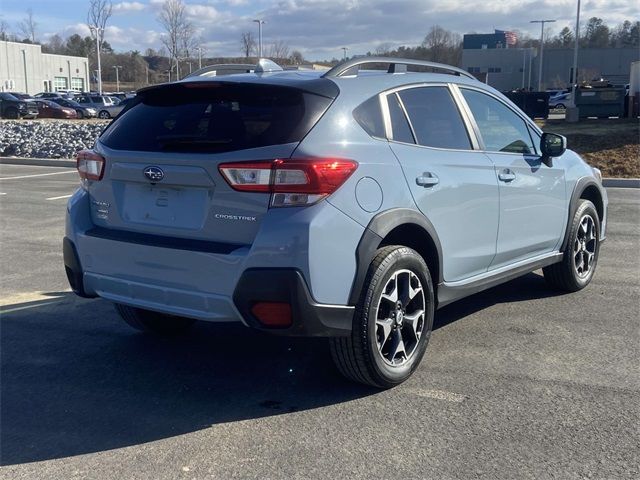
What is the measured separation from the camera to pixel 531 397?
13.0ft

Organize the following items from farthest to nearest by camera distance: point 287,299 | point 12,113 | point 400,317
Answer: point 12,113
point 400,317
point 287,299

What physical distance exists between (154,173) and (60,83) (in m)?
95.2

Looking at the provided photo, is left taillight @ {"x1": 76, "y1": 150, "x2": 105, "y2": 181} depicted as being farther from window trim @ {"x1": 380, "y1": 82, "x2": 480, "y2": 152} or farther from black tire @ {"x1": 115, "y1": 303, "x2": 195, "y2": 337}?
window trim @ {"x1": 380, "y1": 82, "x2": 480, "y2": 152}

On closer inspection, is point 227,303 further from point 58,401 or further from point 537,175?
point 537,175

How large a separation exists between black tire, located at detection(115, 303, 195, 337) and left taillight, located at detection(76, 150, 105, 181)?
3.44 ft

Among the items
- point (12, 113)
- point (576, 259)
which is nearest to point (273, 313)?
point (576, 259)

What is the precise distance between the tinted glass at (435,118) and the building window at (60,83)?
9253cm

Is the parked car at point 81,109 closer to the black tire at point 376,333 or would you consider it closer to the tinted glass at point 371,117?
the tinted glass at point 371,117

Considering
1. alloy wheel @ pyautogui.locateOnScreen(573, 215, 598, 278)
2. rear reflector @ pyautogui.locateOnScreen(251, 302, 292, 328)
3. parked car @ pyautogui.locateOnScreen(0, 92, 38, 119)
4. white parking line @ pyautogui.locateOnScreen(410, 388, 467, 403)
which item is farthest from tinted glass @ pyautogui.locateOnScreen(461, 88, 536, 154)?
parked car @ pyautogui.locateOnScreen(0, 92, 38, 119)

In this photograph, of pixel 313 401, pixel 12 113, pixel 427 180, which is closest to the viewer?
pixel 313 401

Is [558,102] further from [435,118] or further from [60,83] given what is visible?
[60,83]

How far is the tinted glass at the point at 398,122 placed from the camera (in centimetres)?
415

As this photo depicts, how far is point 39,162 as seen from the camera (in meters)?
18.7

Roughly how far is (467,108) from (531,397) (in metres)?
2.05
